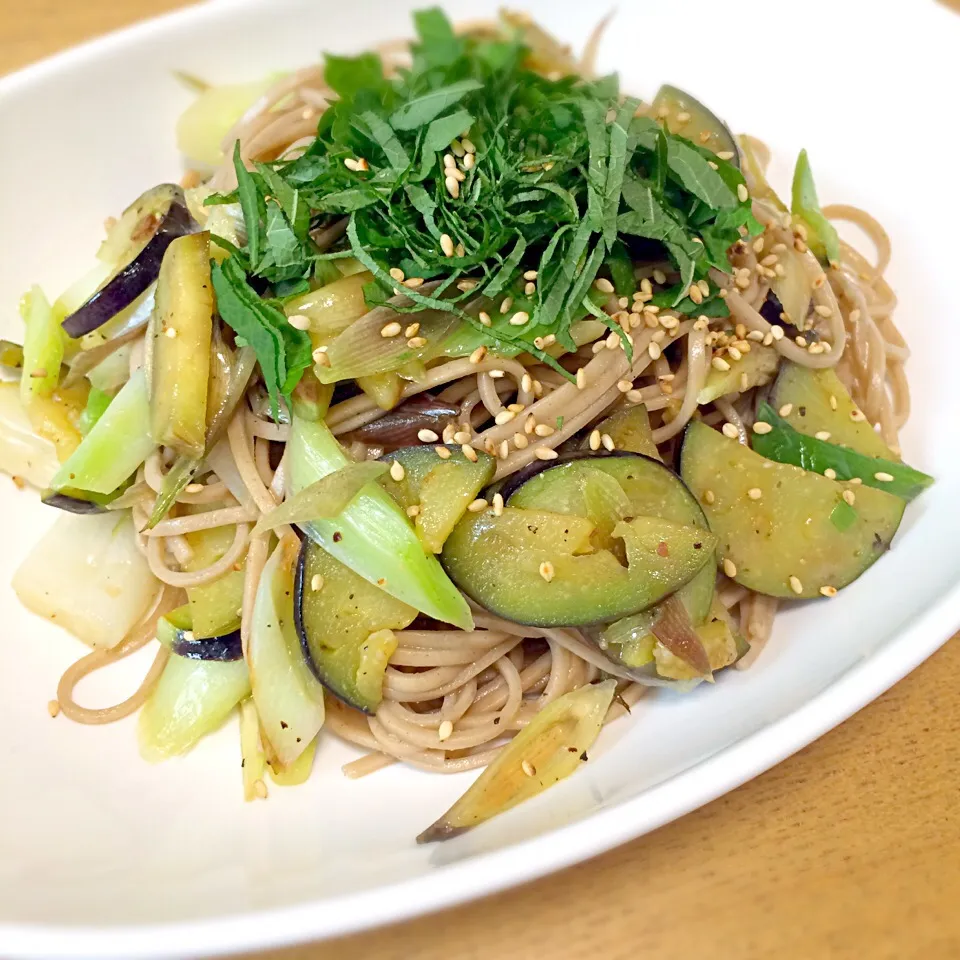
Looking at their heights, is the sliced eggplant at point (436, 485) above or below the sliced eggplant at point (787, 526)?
below

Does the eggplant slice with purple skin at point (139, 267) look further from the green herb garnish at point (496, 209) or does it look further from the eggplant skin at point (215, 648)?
the eggplant skin at point (215, 648)

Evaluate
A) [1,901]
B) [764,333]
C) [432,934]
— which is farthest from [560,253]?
[1,901]

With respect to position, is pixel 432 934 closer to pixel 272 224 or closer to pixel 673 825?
pixel 673 825

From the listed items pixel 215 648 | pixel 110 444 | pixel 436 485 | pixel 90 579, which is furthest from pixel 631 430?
pixel 90 579

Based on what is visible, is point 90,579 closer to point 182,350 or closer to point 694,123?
point 182,350

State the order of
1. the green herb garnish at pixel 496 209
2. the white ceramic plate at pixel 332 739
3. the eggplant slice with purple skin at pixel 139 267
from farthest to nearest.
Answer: the eggplant slice with purple skin at pixel 139 267, the green herb garnish at pixel 496 209, the white ceramic plate at pixel 332 739

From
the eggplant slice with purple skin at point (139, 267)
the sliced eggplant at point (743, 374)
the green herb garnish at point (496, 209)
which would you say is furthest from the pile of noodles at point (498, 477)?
the eggplant slice with purple skin at point (139, 267)

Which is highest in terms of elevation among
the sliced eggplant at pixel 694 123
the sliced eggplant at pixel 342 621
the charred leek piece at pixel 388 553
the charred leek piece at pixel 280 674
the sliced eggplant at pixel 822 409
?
the sliced eggplant at pixel 694 123

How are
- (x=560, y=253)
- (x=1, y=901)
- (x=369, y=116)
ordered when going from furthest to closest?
1. (x=369, y=116)
2. (x=560, y=253)
3. (x=1, y=901)
